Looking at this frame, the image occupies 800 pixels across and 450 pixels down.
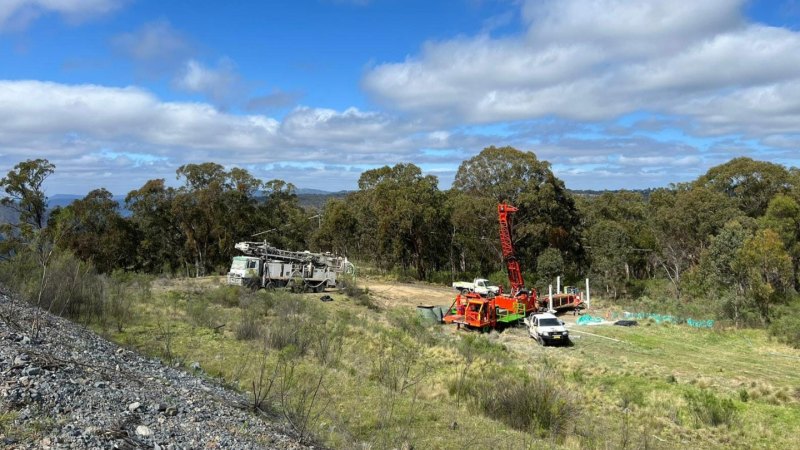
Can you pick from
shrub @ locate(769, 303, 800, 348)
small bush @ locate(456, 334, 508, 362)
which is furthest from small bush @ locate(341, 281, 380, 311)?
shrub @ locate(769, 303, 800, 348)

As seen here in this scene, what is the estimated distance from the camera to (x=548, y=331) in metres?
20.2

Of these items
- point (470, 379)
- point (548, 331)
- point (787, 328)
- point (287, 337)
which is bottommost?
point (787, 328)

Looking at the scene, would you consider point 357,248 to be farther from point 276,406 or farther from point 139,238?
point 276,406

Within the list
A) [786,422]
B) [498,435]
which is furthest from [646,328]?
[498,435]

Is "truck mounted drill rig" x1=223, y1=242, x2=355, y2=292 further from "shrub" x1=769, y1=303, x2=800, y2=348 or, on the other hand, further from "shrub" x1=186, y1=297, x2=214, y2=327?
"shrub" x1=769, y1=303, x2=800, y2=348

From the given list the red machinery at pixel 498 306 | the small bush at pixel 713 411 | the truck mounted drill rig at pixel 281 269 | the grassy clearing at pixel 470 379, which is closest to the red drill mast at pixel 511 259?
the red machinery at pixel 498 306

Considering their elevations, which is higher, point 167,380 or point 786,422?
point 167,380

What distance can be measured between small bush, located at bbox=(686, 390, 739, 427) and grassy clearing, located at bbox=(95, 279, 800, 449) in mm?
37

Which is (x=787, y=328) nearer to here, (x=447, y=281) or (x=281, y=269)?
(x=281, y=269)

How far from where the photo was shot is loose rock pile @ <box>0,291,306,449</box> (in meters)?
4.90

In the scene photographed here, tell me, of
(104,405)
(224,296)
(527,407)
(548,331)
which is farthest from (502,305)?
(104,405)

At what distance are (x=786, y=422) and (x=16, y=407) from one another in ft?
46.5

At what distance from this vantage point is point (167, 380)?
760 centimetres

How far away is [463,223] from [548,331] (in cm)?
1824
